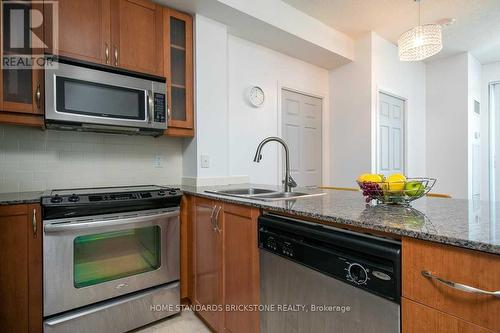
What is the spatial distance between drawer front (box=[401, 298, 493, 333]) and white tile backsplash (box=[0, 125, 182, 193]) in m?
2.10

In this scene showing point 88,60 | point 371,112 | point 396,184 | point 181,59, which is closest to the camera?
point 396,184

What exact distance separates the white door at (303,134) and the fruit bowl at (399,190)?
82.0 inches

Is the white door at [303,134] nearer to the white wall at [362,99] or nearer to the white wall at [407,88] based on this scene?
the white wall at [362,99]

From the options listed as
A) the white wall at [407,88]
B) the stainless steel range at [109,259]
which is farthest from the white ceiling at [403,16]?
the stainless steel range at [109,259]

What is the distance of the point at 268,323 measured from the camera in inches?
50.3

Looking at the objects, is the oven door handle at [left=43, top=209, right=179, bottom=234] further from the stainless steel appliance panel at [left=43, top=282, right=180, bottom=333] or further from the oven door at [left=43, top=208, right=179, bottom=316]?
the stainless steel appliance panel at [left=43, top=282, right=180, bottom=333]

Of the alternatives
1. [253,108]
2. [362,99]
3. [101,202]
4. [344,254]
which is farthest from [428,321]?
[362,99]

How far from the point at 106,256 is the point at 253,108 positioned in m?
1.98

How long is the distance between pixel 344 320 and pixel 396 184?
0.58m

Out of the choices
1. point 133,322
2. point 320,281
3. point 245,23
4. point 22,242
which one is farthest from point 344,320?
point 245,23

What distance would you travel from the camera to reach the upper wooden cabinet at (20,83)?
5.18ft

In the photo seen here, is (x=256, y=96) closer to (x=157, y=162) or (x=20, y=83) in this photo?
(x=157, y=162)

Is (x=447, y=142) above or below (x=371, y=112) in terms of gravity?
below

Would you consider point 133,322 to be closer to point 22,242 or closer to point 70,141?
point 22,242
